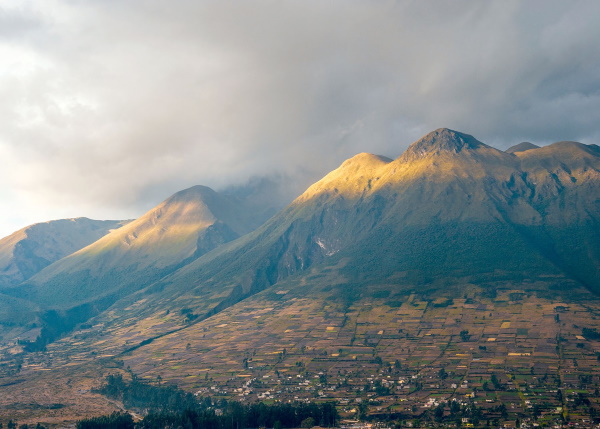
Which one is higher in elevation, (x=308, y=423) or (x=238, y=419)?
(x=238, y=419)

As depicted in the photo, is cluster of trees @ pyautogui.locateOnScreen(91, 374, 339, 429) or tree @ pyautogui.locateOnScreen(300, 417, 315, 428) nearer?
tree @ pyautogui.locateOnScreen(300, 417, 315, 428)

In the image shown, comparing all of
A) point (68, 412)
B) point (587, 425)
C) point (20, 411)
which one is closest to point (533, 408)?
point (587, 425)

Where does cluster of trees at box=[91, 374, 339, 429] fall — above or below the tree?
above

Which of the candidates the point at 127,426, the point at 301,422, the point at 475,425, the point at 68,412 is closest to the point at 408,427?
the point at 475,425

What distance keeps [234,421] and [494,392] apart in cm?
7901

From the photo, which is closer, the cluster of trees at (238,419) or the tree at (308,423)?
the tree at (308,423)

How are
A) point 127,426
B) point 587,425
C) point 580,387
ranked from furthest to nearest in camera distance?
1. point 580,387
2. point 127,426
3. point 587,425

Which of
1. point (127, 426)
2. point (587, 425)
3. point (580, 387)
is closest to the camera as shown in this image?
point (587, 425)

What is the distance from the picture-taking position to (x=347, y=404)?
189m

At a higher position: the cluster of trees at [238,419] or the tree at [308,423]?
the cluster of trees at [238,419]

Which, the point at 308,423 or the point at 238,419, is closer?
the point at 308,423

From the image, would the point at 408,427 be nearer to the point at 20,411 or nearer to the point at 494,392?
the point at 494,392

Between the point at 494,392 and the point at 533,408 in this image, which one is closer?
the point at 533,408

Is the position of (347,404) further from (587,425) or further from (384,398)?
(587,425)
